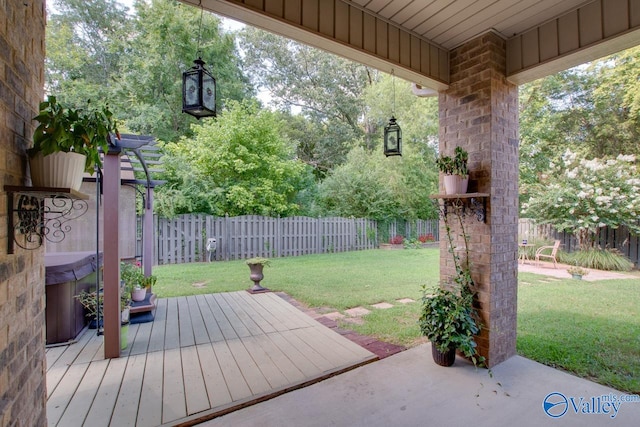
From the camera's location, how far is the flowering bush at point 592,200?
23.3 ft

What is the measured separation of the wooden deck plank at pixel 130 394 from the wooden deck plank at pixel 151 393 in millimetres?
28

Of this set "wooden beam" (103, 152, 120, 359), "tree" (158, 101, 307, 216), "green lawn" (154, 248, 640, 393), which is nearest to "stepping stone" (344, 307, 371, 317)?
"green lawn" (154, 248, 640, 393)

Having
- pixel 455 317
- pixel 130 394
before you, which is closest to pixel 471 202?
pixel 455 317

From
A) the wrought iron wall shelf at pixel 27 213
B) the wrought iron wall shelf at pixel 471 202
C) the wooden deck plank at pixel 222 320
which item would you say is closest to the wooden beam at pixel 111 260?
the wooden deck plank at pixel 222 320

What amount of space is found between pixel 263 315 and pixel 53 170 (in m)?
2.91

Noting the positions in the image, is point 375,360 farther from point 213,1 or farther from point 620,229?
point 620,229

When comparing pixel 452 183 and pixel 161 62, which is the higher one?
pixel 161 62

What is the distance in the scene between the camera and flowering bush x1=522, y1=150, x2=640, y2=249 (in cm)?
711

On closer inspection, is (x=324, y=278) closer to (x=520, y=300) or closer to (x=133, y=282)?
(x=520, y=300)

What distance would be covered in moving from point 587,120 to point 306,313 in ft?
37.1

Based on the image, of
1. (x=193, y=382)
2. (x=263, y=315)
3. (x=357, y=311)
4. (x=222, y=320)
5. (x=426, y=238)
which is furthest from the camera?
(x=426, y=238)

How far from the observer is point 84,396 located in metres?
2.08

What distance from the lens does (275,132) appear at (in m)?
9.45

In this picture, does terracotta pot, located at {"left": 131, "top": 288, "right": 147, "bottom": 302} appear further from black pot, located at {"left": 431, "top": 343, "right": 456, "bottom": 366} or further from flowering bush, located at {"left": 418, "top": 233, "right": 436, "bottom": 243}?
flowering bush, located at {"left": 418, "top": 233, "right": 436, "bottom": 243}
